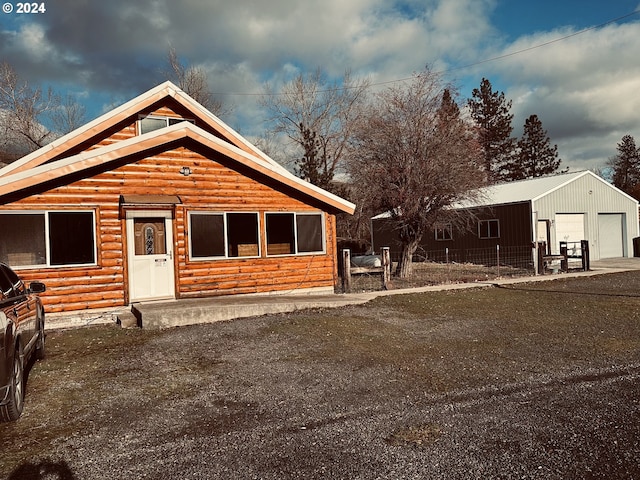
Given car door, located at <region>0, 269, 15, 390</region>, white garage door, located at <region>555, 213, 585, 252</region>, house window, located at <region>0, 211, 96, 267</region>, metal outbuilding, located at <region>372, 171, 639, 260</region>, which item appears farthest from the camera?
white garage door, located at <region>555, 213, 585, 252</region>

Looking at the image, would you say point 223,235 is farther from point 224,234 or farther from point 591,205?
point 591,205

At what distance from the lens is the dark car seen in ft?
14.8

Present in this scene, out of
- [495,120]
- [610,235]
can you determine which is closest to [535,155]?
[495,120]

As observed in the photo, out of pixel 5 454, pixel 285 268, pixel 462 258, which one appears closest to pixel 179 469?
pixel 5 454

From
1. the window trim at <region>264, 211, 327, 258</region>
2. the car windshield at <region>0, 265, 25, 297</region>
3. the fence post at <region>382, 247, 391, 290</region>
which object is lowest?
the fence post at <region>382, 247, 391, 290</region>

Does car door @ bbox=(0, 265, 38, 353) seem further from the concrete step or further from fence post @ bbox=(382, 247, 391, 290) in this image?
fence post @ bbox=(382, 247, 391, 290)

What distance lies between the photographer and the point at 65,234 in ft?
32.8

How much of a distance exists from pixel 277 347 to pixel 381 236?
24.9 meters

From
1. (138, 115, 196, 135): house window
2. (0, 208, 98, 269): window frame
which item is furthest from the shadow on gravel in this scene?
(138, 115, 196, 135): house window

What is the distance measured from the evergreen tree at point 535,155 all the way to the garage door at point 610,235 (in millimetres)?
33198

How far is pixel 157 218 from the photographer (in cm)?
1097

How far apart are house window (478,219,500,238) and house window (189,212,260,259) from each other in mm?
15600

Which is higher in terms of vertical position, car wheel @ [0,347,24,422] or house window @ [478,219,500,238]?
house window @ [478,219,500,238]

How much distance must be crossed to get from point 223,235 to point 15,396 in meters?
7.04
